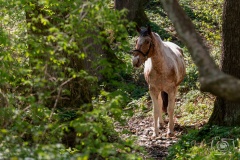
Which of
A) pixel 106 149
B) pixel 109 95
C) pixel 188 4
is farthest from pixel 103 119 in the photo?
pixel 188 4

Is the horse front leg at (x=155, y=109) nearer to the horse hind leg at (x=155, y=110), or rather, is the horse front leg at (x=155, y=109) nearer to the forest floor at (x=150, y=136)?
the horse hind leg at (x=155, y=110)

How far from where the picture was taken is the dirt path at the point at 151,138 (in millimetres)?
10609

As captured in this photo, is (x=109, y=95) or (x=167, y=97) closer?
(x=109, y=95)

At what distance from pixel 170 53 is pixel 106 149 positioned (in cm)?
690

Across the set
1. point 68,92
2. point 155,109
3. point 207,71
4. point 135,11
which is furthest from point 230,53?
point 135,11

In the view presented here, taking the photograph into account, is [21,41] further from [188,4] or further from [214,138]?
[188,4]

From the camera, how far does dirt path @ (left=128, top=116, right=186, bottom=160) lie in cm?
1061

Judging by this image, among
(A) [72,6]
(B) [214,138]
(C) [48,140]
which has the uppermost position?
(A) [72,6]

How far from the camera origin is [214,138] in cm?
956

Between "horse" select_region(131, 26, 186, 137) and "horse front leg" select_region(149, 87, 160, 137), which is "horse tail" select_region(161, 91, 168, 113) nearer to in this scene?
"horse" select_region(131, 26, 186, 137)

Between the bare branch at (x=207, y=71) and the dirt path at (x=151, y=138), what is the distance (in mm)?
5388

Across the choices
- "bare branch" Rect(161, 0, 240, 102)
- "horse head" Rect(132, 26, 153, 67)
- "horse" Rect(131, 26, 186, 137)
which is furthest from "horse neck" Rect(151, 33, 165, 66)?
"bare branch" Rect(161, 0, 240, 102)

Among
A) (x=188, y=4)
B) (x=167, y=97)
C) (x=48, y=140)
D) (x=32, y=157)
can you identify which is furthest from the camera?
(x=188, y=4)

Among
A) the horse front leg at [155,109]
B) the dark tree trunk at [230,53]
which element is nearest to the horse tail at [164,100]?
the horse front leg at [155,109]
